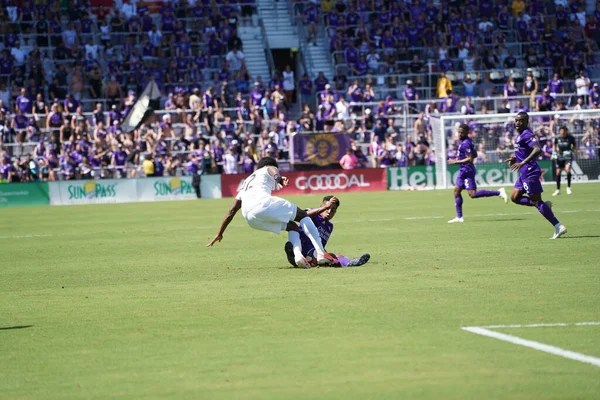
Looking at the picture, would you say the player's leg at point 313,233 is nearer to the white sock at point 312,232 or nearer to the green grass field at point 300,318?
the white sock at point 312,232

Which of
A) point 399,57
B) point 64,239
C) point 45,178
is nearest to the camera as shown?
point 64,239

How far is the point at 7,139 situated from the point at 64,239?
21.4 meters

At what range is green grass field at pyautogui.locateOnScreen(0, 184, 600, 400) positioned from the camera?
7398mm

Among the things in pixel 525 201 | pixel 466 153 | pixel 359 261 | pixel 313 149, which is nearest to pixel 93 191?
pixel 313 149

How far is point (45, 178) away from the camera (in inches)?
1693

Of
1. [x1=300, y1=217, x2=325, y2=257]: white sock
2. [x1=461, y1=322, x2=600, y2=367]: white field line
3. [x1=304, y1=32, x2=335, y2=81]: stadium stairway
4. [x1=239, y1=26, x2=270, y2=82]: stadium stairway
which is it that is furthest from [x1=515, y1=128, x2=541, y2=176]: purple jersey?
[x1=304, y1=32, x2=335, y2=81]: stadium stairway

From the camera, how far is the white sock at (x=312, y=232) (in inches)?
571

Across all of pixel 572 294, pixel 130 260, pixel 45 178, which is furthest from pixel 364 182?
pixel 572 294

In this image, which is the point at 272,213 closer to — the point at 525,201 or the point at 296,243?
the point at 296,243

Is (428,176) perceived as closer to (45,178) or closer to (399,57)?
(399,57)

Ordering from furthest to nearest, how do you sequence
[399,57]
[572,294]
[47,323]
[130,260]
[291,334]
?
[399,57], [130,260], [572,294], [47,323], [291,334]

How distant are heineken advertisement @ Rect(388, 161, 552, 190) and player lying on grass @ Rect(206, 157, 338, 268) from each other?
28197 mm

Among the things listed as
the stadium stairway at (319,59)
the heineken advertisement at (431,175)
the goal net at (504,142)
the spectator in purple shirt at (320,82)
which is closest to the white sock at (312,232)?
the goal net at (504,142)

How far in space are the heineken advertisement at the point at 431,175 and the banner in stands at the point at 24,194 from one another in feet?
46.0
